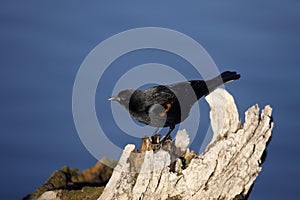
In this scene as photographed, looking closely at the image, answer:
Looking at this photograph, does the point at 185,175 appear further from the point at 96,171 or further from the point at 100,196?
the point at 96,171

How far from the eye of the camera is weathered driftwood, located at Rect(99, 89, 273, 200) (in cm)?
1100

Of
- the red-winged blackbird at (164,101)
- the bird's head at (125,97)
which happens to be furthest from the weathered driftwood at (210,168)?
the bird's head at (125,97)

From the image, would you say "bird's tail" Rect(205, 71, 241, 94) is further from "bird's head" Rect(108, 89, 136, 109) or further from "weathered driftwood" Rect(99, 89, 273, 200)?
"bird's head" Rect(108, 89, 136, 109)

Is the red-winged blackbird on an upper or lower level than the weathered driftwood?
upper

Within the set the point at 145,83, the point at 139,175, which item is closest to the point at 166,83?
the point at 145,83

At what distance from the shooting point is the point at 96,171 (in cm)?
1513

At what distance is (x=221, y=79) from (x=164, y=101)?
1.60 m

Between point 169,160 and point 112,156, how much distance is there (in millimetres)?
1472

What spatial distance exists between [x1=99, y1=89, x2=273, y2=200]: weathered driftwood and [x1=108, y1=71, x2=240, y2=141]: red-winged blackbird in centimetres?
65

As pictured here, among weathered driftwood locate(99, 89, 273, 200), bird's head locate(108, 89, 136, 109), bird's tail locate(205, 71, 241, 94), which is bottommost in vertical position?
weathered driftwood locate(99, 89, 273, 200)

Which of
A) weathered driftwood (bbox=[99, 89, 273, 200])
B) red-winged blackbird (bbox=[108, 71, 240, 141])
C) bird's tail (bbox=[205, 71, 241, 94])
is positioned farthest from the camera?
bird's tail (bbox=[205, 71, 241, 94])

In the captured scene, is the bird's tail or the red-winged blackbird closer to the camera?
the red-winged blackbird

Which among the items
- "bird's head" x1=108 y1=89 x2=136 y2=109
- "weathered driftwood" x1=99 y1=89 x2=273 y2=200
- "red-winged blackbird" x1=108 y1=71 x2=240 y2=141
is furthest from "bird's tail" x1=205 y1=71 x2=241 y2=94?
"bird's head" x1=108 y1=89 x2=136 y2=109

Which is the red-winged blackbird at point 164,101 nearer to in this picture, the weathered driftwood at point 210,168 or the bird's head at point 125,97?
the bird's head at point 125,97
